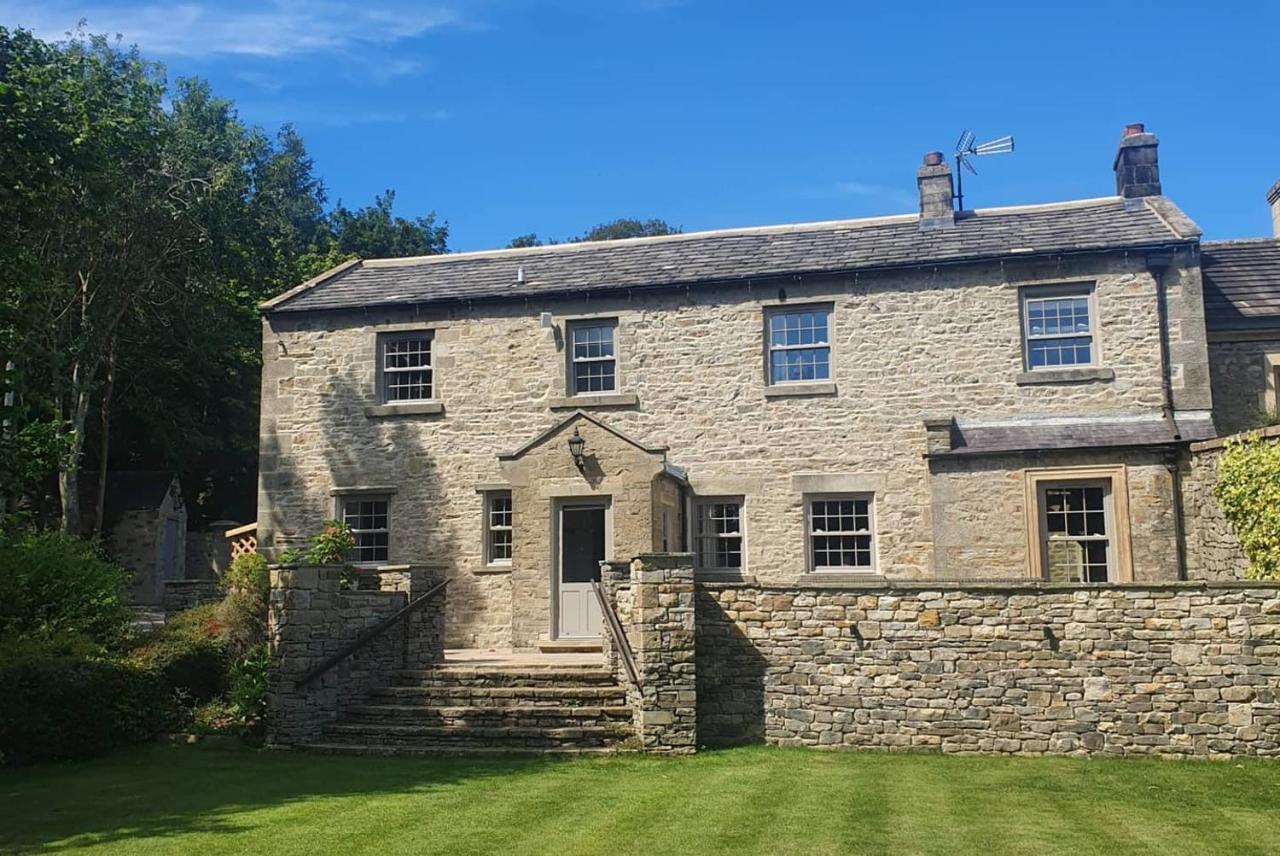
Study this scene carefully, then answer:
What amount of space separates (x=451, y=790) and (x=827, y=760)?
13.4 ft

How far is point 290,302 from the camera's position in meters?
20.9

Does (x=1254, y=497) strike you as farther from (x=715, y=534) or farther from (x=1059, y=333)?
(x=715, y=534)

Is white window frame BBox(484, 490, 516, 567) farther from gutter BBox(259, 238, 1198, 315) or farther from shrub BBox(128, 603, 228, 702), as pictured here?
shrub BBox(128, 603, 228, 702)

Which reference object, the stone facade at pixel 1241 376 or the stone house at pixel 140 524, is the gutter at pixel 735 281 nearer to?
the stone facade at pixel 1241 376

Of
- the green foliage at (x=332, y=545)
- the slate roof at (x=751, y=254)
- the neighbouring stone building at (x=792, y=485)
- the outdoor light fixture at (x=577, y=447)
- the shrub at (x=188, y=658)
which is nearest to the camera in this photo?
the neighbouring stone building at (x=792, y=485)

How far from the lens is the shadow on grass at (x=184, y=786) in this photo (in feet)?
32.2

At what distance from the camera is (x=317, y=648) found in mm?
14234

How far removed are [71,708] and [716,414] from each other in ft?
33.9

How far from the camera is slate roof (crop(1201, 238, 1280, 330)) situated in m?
18.1

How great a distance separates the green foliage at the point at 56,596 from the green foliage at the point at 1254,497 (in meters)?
14.7

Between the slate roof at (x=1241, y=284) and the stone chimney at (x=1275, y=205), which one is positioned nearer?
the slate roof at (x=1241, y=284)

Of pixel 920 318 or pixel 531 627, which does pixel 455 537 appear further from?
pixel 920 318

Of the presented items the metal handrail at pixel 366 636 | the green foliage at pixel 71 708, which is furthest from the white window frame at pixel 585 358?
the green foliage at pixel 71 708

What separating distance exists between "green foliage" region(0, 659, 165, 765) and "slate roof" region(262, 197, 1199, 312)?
8192 millimetres
